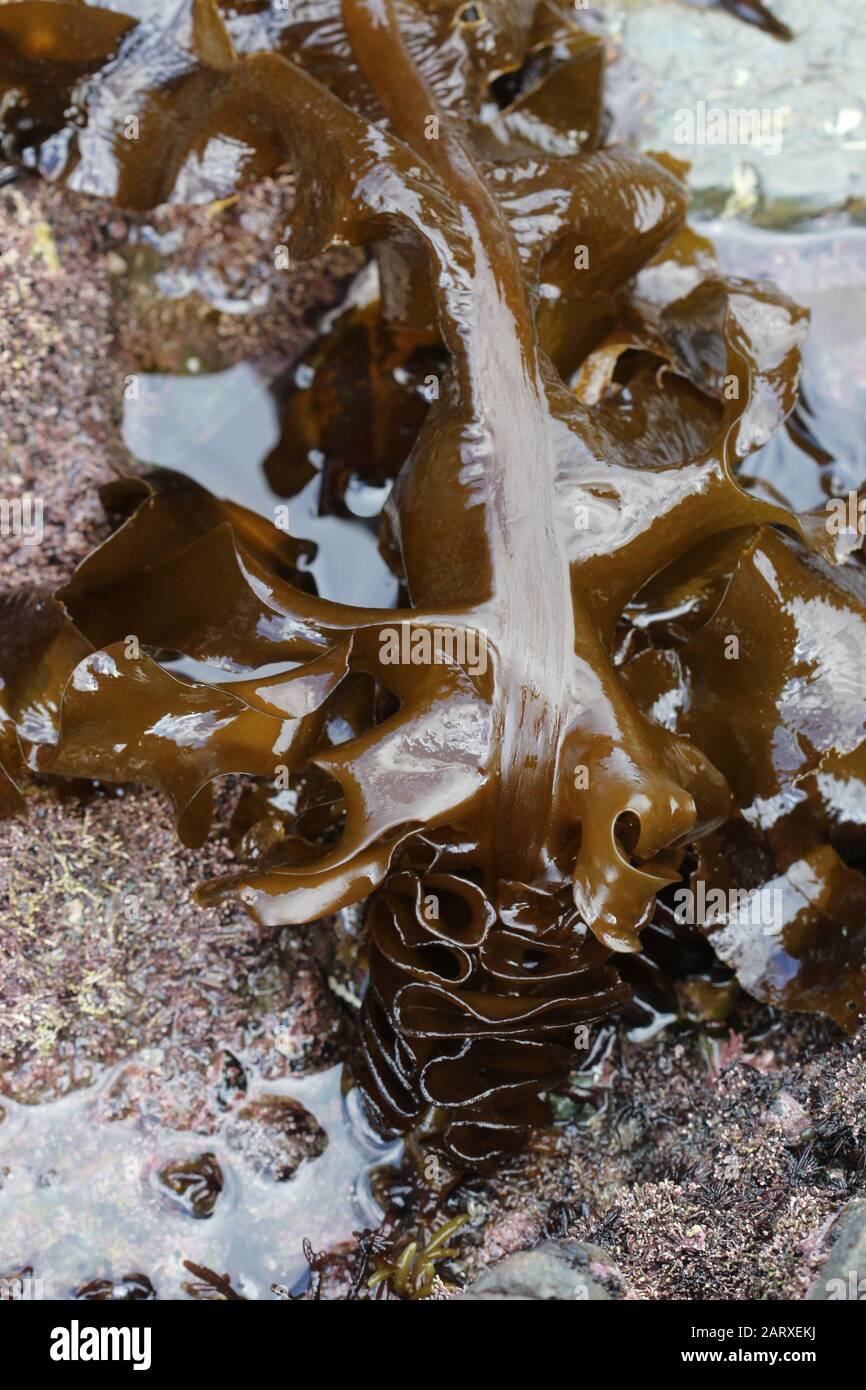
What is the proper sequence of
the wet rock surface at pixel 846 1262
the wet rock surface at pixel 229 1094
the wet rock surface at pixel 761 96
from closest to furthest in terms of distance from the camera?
the wet rock surface at pixel 846 1262 → the wet rock surface at pixel 229 1094 → the wet rock surface at pixel 761 96

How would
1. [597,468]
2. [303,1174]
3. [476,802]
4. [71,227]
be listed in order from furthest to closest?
[71,227], [303,1174], [597,468], [476,802]

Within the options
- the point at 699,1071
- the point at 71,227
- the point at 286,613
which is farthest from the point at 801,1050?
the point at 71,227

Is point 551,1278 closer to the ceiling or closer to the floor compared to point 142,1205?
closer to the ceiling

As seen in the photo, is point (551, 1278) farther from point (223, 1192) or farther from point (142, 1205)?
point (142, 1205)

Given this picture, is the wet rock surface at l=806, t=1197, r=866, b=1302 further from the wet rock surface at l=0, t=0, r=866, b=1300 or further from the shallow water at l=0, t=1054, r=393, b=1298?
the shallow water at l=0, t=1054, r=393, b=1298

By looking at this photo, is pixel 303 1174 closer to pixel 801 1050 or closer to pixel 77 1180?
pixel 77 1180

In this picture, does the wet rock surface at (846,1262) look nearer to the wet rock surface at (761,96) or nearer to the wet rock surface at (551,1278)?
the wet rock surface at (551,1278)

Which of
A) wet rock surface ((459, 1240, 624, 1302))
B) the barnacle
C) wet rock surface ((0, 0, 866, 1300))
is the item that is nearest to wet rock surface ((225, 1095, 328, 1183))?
wet rock surface ((0, 0, 866, 1300))

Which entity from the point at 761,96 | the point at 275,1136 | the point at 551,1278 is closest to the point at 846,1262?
the point at 551,1278

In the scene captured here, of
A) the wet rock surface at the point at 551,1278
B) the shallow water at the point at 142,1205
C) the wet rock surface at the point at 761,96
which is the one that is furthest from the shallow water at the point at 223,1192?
the wet rock surface at the point at 761,96
